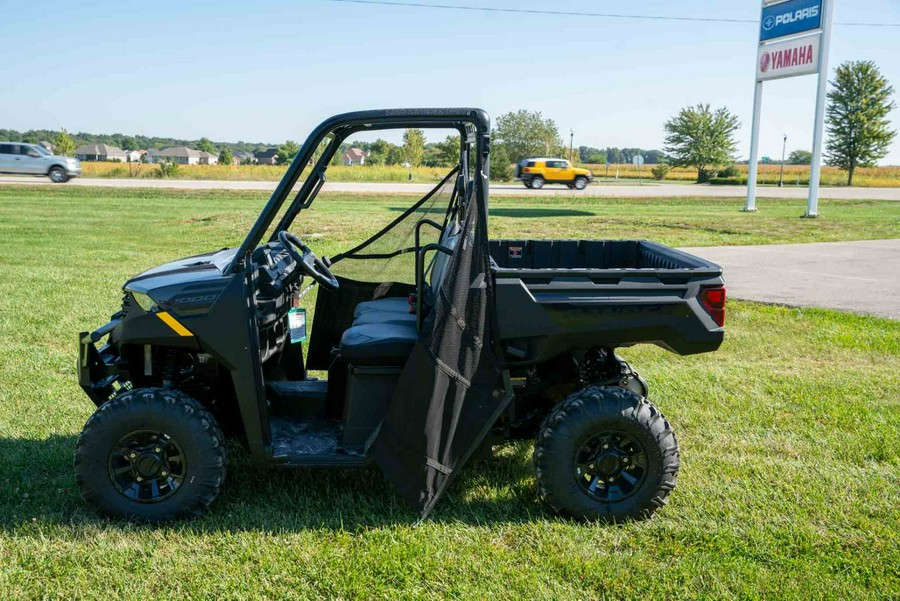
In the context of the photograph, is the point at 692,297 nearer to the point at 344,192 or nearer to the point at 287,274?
the point at 287,274

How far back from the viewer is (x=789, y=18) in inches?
972

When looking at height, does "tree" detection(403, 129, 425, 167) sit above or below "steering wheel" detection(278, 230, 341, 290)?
above

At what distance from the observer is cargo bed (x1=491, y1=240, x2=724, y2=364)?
3.49m

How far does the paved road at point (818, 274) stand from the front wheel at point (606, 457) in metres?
5.83

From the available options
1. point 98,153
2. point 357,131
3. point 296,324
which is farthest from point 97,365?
point 98,153

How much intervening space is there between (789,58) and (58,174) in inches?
1097

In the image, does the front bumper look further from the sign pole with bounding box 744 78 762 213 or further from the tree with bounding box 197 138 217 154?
the tree with bounding box 197 138 217 154

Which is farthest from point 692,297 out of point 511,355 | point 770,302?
point 770,302

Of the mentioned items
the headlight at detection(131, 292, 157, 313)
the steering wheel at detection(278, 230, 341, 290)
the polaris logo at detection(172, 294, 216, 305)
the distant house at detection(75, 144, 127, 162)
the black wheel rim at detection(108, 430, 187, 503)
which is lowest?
the black wheel rim at detection(108, 430, 187, 503)

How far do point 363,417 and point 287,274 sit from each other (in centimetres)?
76

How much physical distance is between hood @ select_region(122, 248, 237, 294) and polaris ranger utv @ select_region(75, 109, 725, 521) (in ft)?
0.05

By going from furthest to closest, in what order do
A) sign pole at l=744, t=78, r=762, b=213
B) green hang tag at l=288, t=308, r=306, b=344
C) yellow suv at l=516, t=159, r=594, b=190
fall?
yellow suv at l=516, t=159, r=594, b=190 < sign pole at l=744, t=78, r=762, b=213 < green hang tag at l=288, t=308, r=306, b=344

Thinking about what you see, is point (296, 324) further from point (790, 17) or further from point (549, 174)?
point (549, 174)

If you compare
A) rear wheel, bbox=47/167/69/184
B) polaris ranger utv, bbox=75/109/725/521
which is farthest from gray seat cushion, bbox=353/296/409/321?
rear wheel, bbox=47/167/69/184
